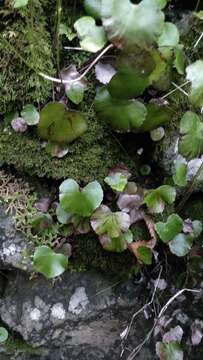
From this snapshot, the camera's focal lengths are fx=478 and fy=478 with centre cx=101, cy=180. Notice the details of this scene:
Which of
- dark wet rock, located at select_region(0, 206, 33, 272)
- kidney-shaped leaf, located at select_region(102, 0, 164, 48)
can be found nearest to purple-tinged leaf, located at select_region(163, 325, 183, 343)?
dark wet rock, located at select_region(0, 206, 33, 272)

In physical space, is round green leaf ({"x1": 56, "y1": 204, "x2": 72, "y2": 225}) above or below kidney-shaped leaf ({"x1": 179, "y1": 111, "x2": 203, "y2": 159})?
below

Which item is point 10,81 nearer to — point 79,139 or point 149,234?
point 79,139

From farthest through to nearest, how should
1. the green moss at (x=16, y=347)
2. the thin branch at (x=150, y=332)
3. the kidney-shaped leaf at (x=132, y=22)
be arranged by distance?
1. the green moss at (x=16, y=347)
2. the thin branch at (x=150, y=332)
3. the kidney-shaped leaf at (x=132, y=22)

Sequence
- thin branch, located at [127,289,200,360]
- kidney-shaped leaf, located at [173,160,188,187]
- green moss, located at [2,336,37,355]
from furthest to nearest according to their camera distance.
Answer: green moss, located at [2,336,37,355] < thin branch, located at [127,289,200,360] < kidney-shaped leaf, located at [173,160,188,187]

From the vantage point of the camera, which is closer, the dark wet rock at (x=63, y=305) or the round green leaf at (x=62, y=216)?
the round green leaf at (x=62, y=216)

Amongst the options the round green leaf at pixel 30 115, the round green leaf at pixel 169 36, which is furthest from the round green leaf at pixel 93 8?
the round green leaf at pixel 30 115

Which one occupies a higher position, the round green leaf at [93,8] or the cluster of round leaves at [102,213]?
the round green leaf at [93,8]

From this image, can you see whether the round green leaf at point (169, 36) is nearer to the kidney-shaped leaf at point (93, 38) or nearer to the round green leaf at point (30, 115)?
the kidney-shaped leaf at point (93, 38)

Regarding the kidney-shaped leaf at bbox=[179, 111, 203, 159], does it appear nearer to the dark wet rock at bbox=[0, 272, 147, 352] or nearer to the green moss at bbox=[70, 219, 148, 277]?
the green moss at bbox=[70, 219, 148, 277]
